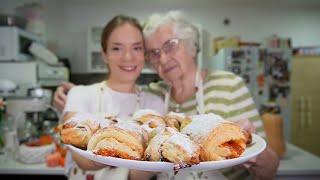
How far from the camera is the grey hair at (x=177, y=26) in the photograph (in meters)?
0.95

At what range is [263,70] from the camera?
2855mm

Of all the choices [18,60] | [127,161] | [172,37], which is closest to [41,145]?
[18,60]

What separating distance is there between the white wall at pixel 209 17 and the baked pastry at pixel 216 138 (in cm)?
292

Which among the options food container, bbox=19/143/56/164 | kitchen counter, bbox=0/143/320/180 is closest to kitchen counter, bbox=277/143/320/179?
kitchen counter, bbox=0/143/320/180

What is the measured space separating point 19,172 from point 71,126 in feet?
3.45

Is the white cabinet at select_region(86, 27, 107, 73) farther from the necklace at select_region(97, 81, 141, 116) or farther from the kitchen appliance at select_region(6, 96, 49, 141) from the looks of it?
the necklace at select_region(97, 81, 141, 116)

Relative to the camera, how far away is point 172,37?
94cm

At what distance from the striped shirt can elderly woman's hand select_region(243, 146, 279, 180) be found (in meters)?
0.10

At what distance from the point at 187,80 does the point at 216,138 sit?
54cm

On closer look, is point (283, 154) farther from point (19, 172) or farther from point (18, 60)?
point (18, 60)

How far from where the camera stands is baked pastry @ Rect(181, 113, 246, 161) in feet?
1.53

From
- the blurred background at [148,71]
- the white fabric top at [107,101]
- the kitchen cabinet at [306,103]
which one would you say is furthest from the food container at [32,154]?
the kitchen cabinet at [306,103]

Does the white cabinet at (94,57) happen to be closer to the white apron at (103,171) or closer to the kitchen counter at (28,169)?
the kitchen counter at (28,169)

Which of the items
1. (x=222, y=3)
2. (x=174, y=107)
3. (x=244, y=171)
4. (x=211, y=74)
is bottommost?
(x=244, y=171)
